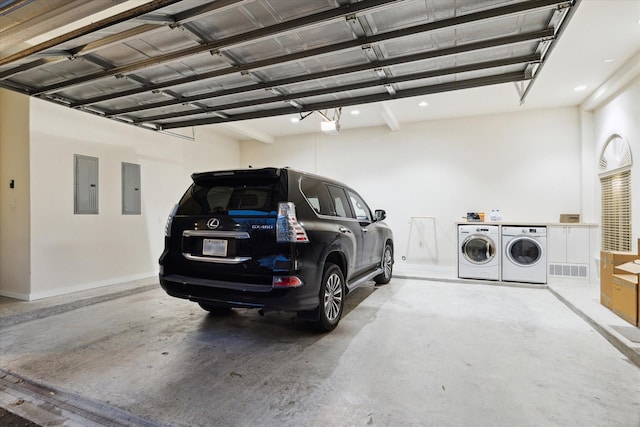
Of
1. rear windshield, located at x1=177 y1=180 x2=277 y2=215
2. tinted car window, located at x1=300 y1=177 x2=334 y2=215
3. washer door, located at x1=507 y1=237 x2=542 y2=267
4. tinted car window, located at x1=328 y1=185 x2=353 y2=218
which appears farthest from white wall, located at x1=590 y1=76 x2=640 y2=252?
rear windshield, located at x1=177 y1=180 x2=277 y2=215

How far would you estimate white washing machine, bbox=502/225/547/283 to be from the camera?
513cm

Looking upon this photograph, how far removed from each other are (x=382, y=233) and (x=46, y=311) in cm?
447

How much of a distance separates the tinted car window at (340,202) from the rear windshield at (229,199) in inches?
40.2

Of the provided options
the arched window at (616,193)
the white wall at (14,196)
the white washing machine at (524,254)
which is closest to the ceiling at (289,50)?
the white wall at (14,196)

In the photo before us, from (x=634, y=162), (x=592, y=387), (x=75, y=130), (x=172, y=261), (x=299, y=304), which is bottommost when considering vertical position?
(x=592, y=387)

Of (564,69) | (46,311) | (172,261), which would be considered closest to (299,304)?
(172,261)

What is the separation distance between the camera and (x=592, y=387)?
83.4 inches

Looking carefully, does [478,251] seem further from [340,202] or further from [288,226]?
[288,226]

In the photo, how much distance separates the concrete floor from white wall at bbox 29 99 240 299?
0.97 m

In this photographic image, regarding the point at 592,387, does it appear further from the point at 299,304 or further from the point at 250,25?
the point at 250,25

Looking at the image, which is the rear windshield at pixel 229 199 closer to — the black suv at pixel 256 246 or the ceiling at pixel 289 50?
the black suv at pixel 256 246

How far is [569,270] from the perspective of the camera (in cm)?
515

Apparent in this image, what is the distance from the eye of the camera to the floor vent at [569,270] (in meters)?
5.09

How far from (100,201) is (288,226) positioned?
12.7ft
